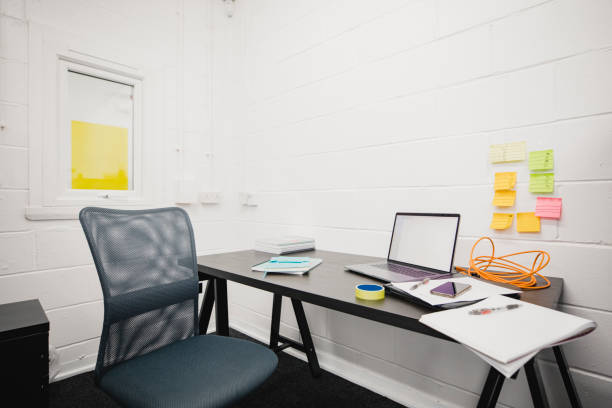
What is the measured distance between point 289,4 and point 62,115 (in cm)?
164

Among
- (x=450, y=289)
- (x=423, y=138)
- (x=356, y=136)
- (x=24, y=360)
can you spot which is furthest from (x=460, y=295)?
(x=24, y=360)

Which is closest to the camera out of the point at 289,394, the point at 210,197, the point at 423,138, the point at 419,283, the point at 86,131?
the point at 419,283

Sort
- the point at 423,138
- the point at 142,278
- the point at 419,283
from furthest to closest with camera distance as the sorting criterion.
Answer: the point at 423,138
the point at 142,278
the point at 419,283

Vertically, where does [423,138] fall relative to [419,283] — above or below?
above

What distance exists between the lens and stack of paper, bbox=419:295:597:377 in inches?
24.5

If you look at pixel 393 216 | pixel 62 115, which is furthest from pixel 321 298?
pixel 62 115

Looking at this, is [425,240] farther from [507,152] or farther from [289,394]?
[289,394]

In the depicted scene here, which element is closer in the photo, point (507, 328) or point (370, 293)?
point (507, 328)

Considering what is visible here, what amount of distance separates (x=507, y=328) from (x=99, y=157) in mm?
2330

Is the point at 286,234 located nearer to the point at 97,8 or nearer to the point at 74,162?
the point at 74,162

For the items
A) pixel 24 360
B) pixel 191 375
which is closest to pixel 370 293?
pixel 191 375

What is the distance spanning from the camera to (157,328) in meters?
1.24

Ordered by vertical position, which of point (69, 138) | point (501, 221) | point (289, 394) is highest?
point (69, 138)

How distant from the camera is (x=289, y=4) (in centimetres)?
229
